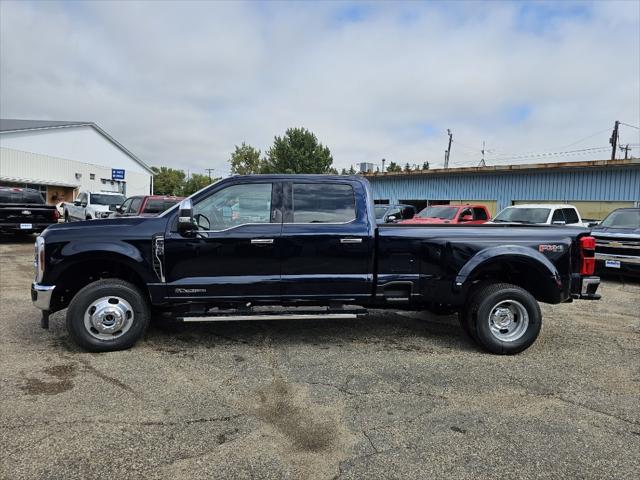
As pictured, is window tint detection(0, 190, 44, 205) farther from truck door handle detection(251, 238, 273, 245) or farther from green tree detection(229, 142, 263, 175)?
green tree detection(229, 142, 263, 175)

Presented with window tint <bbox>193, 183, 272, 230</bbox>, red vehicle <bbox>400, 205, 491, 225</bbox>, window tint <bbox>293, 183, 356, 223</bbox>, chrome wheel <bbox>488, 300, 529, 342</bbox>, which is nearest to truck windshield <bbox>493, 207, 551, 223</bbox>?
red vehicle <bbox>400, 205, 491, 225</bbox>

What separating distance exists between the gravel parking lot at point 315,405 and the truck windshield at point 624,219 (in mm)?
5975

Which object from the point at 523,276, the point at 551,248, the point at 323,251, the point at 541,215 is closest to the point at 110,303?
the point at 323,251

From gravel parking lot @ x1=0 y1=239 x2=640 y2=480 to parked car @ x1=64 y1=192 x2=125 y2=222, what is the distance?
13795 mm

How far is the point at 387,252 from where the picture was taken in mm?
5051

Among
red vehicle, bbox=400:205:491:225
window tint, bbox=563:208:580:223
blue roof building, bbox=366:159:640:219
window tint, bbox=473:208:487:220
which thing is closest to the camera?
window tint, bbox=563:208:580:223

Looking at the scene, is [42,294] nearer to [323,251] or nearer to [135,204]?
[323,251]

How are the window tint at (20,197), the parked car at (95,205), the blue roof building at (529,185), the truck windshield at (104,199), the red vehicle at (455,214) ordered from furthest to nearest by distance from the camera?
the truck windshield at (104,199), the blue roof building at (529,185), the parked car at (95,205), the red vehicle at (455,214), the window tint at (20,197)

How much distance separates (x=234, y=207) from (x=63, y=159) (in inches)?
1620

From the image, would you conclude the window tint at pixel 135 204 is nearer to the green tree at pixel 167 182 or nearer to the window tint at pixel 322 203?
the window tint at pixel 322 203

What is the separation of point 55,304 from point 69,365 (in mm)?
842

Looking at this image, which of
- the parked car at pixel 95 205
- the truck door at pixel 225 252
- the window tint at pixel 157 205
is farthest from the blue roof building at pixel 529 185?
the truck door at pixel 225 252

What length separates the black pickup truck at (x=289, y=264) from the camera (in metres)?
4.79

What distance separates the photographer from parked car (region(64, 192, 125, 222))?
18.7 meters
